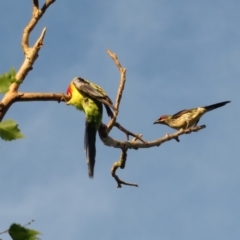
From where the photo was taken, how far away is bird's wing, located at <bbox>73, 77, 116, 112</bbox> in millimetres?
5160

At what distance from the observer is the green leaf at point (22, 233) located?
2.04 metres

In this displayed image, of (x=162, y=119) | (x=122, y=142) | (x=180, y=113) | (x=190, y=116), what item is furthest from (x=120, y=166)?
(x=162, y=119)

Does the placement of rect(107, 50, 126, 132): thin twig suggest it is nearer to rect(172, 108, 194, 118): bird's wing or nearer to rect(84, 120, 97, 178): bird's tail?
rect(84, 120, 97, 178): bird's tail

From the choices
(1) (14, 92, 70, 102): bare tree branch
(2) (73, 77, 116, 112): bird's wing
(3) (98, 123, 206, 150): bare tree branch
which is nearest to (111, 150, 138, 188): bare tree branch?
(3) (98, 123, 206, 150): bare tree branch

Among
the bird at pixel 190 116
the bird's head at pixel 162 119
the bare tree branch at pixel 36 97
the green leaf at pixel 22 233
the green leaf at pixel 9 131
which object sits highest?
the bird's head at pixel 162 119

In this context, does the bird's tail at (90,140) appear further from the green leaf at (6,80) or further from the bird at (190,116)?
the bird at (190,116)

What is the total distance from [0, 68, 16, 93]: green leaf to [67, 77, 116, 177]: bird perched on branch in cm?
307

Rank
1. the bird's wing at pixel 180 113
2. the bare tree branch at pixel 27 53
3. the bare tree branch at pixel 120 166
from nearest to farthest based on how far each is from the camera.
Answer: the bare tree branch at pixel 27 53
the bare tree branch at pixel 120 166
the bird's wing at pixel 180 113

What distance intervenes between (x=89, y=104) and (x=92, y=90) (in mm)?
140

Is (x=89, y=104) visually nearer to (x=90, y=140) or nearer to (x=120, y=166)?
(x=90, y=140)

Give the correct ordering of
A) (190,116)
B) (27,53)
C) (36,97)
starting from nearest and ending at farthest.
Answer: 1. (36,97)
2. (27,53)
3. (190,116)

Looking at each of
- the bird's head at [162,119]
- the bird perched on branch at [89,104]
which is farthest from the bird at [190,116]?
the bird perched on branch at [89,104]

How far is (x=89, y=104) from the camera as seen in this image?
5320 millimetres

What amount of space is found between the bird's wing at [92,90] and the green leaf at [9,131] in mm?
2968
